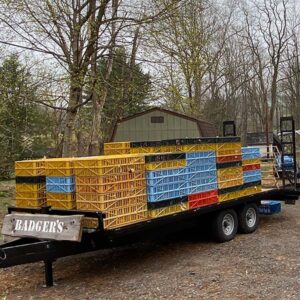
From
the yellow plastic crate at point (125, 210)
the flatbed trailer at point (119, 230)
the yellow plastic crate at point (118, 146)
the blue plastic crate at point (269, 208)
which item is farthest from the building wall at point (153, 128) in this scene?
the yellow plastic crate at point (125, 210)

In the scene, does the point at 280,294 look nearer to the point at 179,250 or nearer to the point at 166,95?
the point at 179,250

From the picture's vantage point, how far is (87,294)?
19.7 feet

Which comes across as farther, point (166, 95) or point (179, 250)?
point (166, 95)

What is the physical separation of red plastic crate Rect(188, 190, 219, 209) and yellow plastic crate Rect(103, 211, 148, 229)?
1152 mm

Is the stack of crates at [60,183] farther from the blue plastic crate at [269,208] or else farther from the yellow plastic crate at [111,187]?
the blue plastic crate at [269,208]

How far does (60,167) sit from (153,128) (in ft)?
52.8

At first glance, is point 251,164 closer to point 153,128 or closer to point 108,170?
point 108,170

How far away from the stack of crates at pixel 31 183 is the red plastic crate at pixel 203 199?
7.63ft

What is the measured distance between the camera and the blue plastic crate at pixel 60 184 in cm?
654

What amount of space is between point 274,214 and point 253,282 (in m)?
5.99

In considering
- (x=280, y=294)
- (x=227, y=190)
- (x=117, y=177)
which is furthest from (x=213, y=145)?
(x=280, y=294)

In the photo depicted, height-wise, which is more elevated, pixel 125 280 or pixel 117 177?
pixel 117 177

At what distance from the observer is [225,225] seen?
8.95m

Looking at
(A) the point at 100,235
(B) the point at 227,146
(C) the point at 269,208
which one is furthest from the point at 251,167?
(A) the point at 100,235
